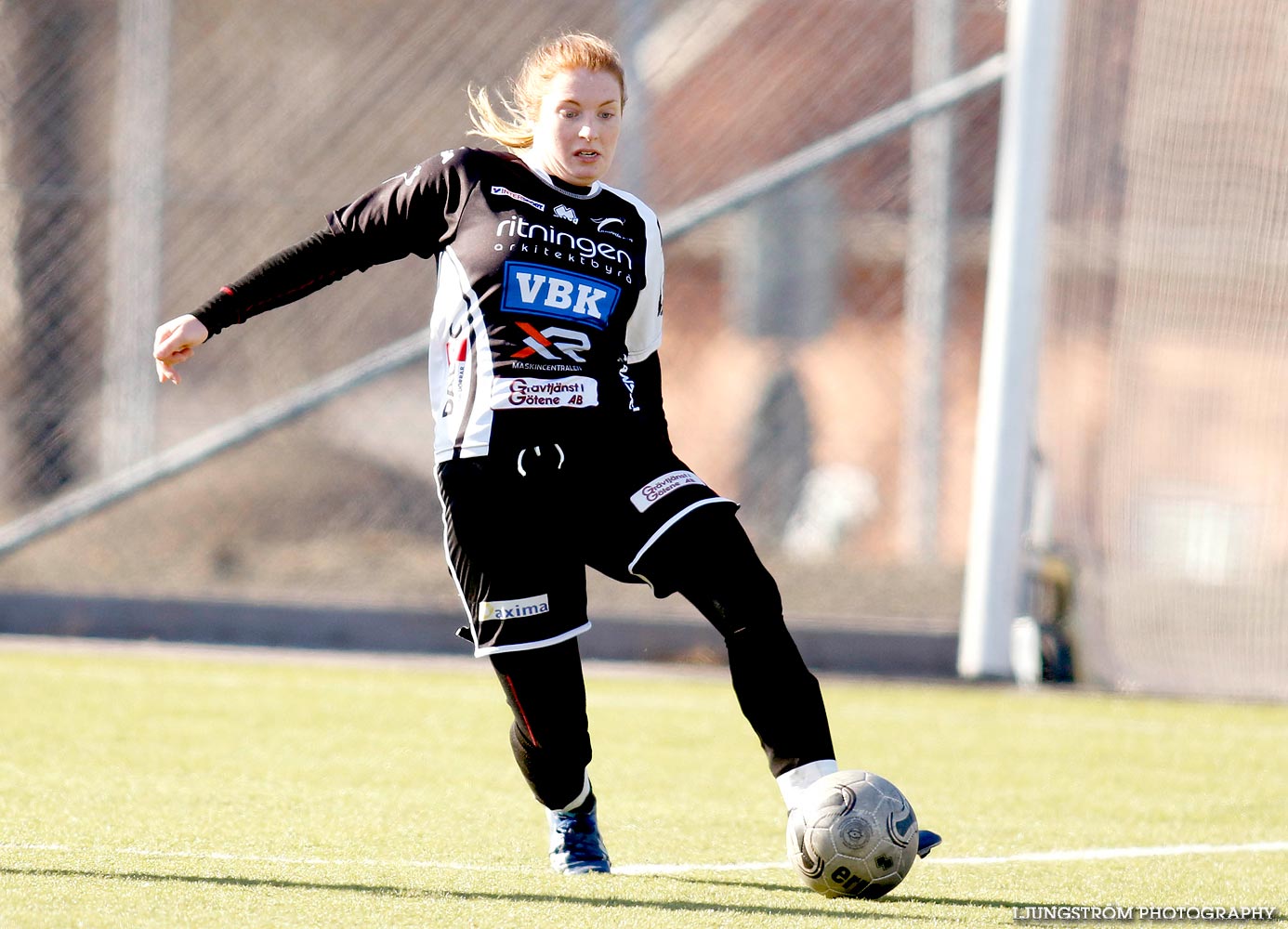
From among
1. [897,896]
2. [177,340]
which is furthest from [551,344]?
[897,896]

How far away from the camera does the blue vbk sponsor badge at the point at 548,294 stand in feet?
12.0

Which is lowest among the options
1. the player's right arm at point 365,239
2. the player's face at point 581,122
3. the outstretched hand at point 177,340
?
the outstretched hand at point 177,340

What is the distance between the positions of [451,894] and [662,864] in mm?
617

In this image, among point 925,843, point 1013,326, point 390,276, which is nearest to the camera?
point 925,843

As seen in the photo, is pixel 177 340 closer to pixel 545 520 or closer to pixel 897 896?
pixel 545 520

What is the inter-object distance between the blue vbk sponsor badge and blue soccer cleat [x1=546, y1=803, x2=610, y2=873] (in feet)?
3.18

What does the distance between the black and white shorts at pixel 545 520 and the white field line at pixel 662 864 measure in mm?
444

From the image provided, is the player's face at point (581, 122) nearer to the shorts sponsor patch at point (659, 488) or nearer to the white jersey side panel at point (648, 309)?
the white jersey side panel at point (648, 309)

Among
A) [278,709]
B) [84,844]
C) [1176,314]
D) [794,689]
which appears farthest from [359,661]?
[794,689]

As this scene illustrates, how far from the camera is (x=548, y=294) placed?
144 inches

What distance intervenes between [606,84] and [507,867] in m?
1.55

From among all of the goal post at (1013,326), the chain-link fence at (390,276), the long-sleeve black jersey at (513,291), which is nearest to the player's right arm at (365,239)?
the long-sleeve black jersey at (513,291)

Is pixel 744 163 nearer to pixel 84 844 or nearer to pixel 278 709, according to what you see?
pixel 278 709

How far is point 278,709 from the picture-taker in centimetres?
629
